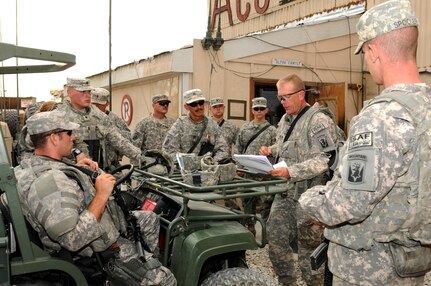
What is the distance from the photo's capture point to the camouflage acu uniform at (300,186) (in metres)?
3.77

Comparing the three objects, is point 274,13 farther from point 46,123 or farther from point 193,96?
point 46,123

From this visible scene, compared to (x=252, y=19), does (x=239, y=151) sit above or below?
below

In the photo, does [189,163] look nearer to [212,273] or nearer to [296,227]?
[212,273]

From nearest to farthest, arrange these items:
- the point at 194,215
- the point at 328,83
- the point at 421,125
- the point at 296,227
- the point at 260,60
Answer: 1. the point at 421,125
2. the point at 194,215
3. the point at 296,227
4. the point at 260,60
5. the point at 328,83

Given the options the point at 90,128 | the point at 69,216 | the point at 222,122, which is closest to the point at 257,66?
the point at 222,122

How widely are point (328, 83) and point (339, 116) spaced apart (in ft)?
2.39

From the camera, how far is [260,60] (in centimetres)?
865

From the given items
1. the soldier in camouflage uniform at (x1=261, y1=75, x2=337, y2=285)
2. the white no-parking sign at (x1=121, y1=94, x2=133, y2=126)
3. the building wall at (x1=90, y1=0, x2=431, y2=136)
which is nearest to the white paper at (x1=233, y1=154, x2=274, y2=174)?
the soldier in camouflage uniform at (x1=261, y1=75, x2=337, y2=285)

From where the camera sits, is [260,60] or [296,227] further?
[260,60]

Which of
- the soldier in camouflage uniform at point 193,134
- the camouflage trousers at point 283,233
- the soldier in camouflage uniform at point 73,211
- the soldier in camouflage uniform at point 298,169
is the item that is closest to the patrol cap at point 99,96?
the soldier in camouflage uniform at point 193,134

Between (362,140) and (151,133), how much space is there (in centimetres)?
594

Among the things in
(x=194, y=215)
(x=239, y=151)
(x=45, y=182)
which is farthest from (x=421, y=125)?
(x=239, y=151)

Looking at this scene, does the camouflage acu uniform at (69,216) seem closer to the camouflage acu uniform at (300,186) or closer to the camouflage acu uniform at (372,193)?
the camouflage acu uniform at (372,193)

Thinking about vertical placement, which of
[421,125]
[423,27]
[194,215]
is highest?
[423,27]
